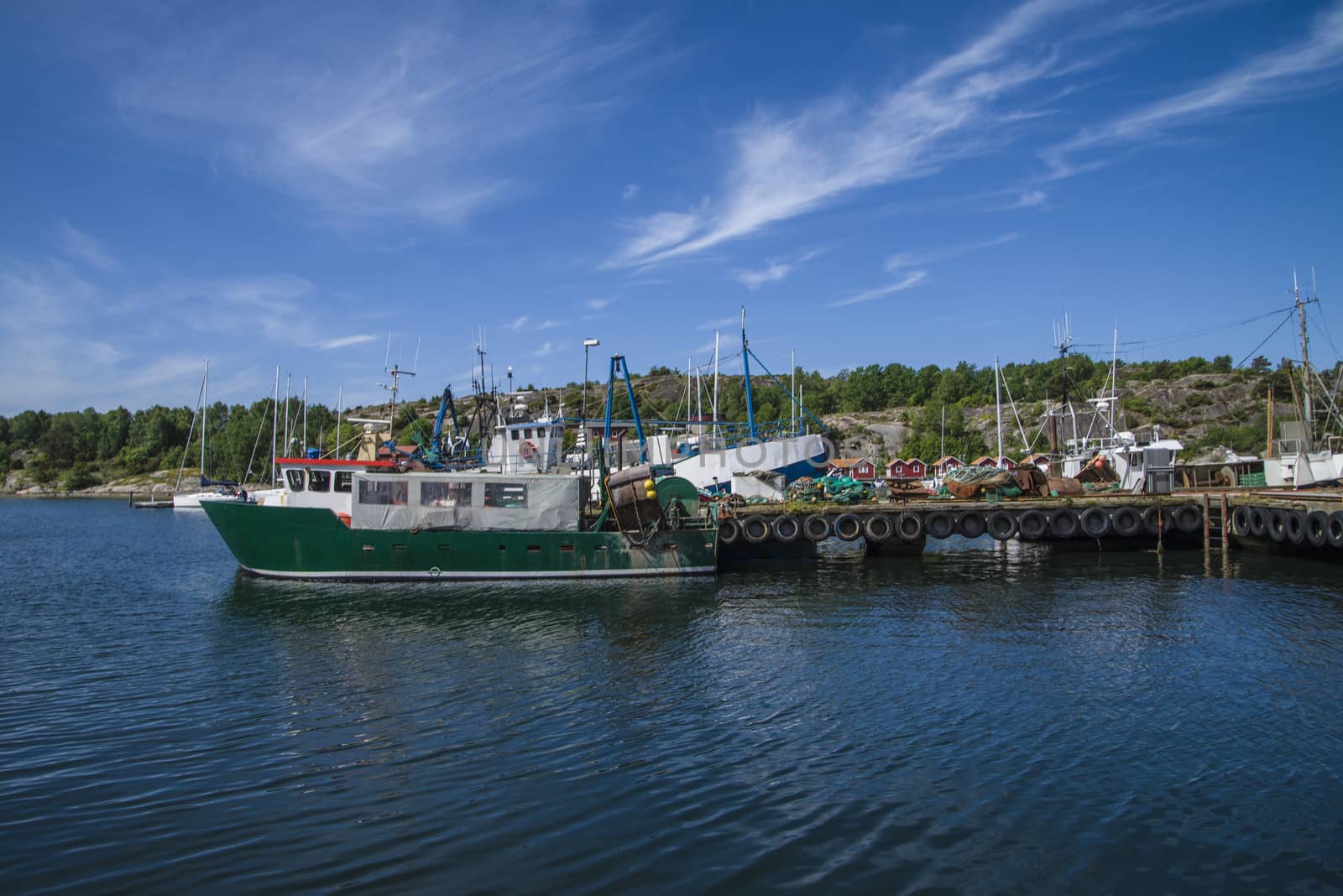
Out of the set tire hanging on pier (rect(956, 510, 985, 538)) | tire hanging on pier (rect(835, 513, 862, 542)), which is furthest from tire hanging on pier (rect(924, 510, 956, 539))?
tire hanging on pier (rect(835, 513, 862, 542))

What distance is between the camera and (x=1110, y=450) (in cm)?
4456

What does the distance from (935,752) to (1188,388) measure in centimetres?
11226

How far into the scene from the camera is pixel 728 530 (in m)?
34.8

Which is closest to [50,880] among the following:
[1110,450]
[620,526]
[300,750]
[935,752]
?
[300,750]

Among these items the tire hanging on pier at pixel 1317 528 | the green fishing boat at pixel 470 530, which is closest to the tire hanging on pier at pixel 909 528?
the green fishing boat at pixel 470 530

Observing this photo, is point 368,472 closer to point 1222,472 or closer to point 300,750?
point 300,750

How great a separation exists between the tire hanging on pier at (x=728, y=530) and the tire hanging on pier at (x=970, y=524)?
403 inches

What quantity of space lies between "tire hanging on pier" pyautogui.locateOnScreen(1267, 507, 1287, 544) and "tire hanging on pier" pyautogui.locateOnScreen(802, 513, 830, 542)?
18.3 m

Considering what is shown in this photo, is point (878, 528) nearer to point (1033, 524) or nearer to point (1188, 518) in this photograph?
Result: point (1033, 524)

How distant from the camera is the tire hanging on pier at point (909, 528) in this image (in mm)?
34969

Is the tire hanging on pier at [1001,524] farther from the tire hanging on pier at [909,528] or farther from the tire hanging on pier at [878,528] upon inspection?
the tire hanging on pier at [878,528]

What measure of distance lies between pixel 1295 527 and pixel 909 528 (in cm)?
1492

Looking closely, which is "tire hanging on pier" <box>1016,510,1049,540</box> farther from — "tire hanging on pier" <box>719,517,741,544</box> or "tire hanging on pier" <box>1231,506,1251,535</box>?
"tire hanging on pier" <box>719,517,741,544</box>

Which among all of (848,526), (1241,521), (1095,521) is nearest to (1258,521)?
(1241,521)
